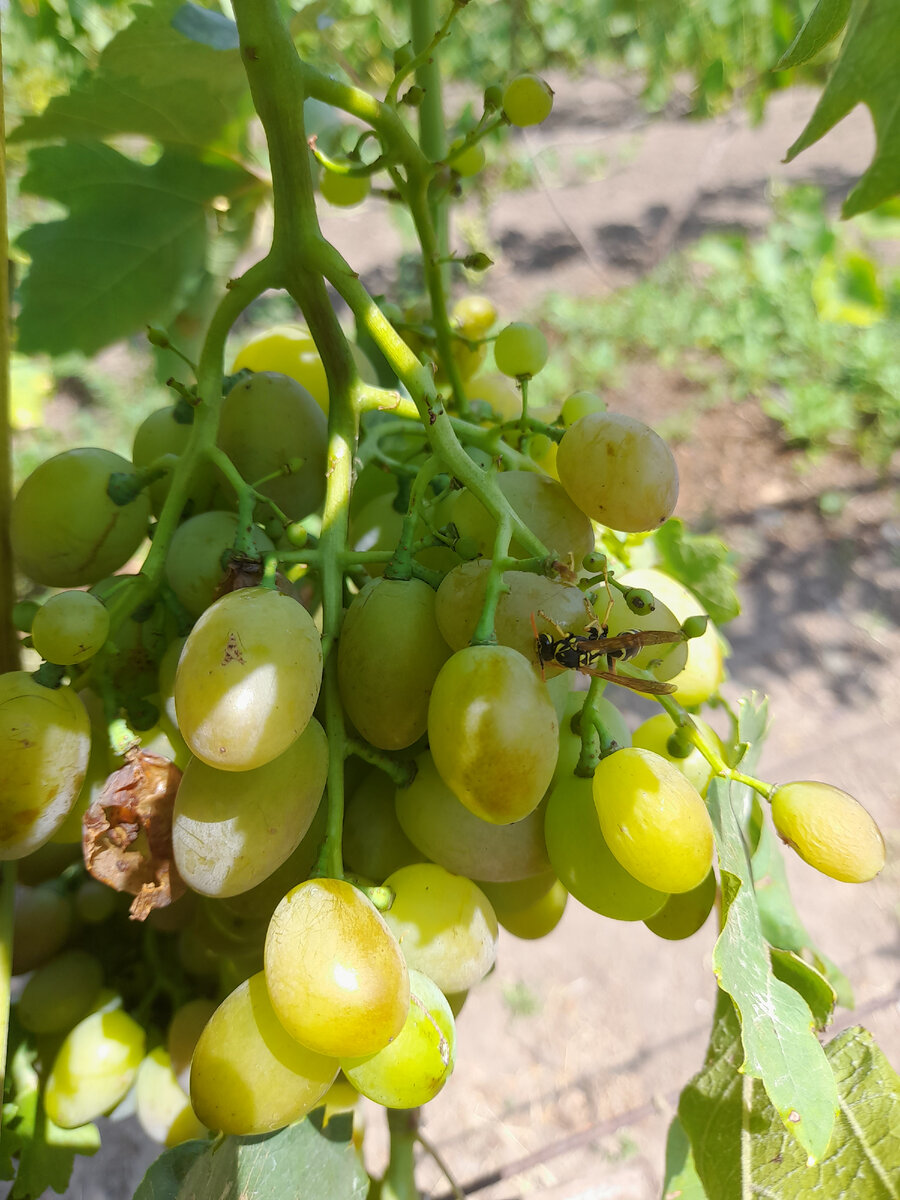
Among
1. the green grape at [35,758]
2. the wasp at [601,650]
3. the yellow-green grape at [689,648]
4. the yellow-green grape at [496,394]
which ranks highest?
the yellow-green grape at [496,394]

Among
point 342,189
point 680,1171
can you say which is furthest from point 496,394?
point 680,1171

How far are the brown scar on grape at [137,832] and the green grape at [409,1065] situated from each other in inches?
6.0

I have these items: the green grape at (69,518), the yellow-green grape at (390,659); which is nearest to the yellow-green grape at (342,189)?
the green grape at (69,518)

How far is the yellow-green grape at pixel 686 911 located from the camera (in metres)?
0.57

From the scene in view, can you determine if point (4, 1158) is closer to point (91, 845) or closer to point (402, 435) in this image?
point (91, 845)

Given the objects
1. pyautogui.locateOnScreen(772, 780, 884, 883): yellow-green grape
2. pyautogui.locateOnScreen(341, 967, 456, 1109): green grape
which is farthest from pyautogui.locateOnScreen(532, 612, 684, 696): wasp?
pyautogui.locateOnScreen(341, 967, 456, 1109): green grape

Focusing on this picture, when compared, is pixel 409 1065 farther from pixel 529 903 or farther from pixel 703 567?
pixel 703 567

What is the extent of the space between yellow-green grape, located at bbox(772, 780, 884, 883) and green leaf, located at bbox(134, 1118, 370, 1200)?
393 mm

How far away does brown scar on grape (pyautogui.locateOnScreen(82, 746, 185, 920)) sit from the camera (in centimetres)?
52

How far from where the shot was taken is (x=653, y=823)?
47 centimetres

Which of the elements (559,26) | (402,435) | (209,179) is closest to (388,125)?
(402,435)

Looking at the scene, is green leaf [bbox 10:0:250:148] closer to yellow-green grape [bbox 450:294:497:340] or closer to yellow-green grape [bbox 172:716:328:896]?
yellow-green grape [bbox 450:294:497:340]

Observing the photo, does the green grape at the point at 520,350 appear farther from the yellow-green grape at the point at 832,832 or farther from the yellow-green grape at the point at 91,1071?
the yellow-green grape at the point at 91,1071

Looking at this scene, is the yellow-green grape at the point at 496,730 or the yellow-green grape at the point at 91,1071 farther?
the yellow-green grape at the point at 91,1071
